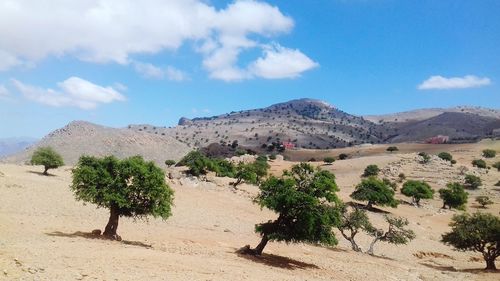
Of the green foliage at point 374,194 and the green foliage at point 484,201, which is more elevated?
the green foliage at point 374,194

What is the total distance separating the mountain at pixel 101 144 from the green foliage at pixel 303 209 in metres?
99.2

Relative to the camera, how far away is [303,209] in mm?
28625

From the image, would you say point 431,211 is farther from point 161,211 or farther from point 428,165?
point 161,211

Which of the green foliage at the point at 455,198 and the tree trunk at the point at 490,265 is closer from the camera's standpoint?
the tree trunk at the point at 490,265

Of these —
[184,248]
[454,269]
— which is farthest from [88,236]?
[454,269]

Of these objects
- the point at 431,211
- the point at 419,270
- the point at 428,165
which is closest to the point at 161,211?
the point at 419,270

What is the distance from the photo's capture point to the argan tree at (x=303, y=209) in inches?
1124

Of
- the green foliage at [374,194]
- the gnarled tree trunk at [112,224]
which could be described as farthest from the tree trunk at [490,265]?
the gnarled tree trunk at [112,224]

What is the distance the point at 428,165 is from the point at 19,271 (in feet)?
390

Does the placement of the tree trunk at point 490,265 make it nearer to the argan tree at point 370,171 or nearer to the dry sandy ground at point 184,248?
the dry sandy ground at point 184,248

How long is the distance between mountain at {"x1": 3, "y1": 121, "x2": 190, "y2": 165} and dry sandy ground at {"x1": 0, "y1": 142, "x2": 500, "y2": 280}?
61476mm

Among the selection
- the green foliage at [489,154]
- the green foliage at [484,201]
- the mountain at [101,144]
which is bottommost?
the green foliage at [484,201]

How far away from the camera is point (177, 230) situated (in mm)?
39312

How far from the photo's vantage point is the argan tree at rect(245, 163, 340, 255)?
93.7 ft
